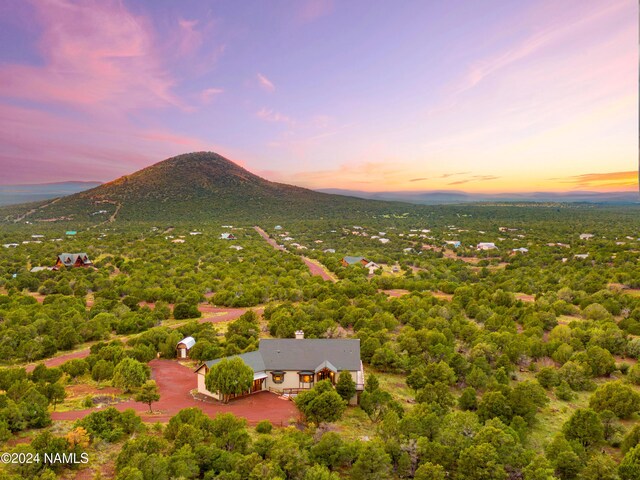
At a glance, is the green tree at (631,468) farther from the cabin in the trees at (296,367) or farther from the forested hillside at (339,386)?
the cabin in the trees at (296,367)

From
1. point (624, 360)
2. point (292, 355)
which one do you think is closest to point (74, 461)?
point (292, 355)

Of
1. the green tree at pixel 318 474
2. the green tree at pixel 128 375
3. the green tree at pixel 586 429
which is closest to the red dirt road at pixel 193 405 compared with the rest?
the green tree at pixel 128 375

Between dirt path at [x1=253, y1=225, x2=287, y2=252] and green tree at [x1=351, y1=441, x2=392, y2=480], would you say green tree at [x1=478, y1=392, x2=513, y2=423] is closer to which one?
green tree at [x1=351, y1=441, x2=392, y2=480]

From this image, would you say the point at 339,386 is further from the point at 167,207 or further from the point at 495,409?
the point at 167,207

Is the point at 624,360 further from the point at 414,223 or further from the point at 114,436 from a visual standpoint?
the point at 414,223

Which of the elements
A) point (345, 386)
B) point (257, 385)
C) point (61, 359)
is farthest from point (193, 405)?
point (61, 359)
